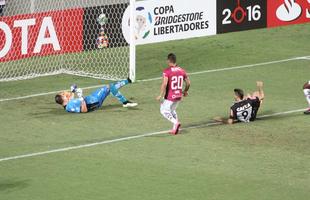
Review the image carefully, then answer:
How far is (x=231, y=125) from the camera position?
71.8 ft

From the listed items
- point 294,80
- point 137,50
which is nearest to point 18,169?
point 294,80

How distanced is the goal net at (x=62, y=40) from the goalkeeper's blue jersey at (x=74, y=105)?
4.28 m

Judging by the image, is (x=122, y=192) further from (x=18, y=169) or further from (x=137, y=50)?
(x=137, y=50)

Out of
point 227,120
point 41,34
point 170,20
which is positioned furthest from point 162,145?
point 170,20

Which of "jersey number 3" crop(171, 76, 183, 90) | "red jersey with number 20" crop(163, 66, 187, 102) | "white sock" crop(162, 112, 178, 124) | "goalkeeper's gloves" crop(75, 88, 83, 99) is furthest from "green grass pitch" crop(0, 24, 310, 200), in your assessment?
"jersey number 3" crop(171, 76, 183, 90)

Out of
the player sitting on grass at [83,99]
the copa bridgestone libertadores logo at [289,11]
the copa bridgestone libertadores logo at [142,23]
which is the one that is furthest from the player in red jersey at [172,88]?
the copa bridgestone libertadores logo at [289,11]

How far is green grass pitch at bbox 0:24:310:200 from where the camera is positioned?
55.4 ft

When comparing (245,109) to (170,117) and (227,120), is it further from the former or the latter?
(170,117)

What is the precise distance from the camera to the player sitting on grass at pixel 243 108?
859 inches

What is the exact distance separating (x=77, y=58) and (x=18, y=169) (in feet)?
38.5

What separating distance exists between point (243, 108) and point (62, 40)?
909 cm

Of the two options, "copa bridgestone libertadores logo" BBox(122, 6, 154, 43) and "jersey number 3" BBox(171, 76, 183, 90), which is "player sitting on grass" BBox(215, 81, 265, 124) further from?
"copa bridgestone libertadores logo" BBox(122, 6, 154, 43)

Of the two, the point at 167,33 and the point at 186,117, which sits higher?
the point at 167,33

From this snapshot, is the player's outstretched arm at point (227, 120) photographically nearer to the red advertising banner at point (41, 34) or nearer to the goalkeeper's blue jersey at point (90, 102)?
the goalkeeper's blue jersey at point (90, 102)
